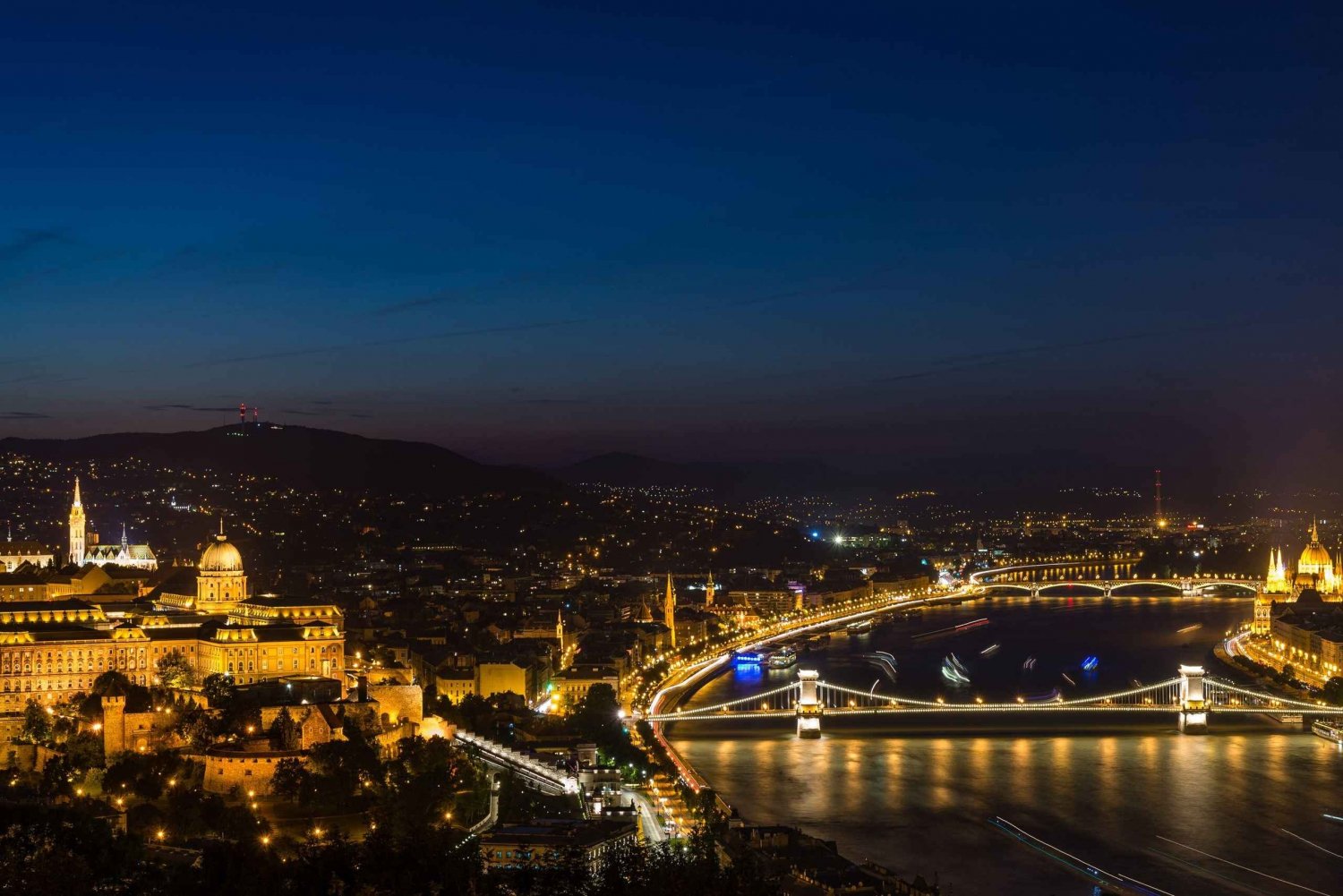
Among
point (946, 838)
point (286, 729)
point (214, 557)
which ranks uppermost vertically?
point (214, 557)

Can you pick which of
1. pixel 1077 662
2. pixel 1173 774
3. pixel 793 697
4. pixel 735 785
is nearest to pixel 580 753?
pixel 735 785

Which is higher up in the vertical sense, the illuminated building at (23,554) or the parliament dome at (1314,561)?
the illuminated building at (23,554)

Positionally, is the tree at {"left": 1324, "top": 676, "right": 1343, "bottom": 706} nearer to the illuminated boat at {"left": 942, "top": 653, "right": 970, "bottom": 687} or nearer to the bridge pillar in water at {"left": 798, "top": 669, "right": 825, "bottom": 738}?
the illuminated boat at {"left": 942, "top": 653, "right": 970, "bottom": 687}

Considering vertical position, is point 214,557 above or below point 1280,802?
above

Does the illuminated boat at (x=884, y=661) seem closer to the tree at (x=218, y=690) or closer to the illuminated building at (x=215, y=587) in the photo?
the illuminated building at (x=215, y=587)

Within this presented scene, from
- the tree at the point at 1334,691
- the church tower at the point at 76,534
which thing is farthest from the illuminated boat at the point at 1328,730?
the church tower at the point at 76,534

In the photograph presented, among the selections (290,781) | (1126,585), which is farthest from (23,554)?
(1126,585)

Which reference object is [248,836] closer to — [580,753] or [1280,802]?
[580,753]

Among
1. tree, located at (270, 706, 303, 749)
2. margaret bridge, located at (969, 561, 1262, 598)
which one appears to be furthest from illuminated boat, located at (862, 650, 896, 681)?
margaret bridge, located at (969, 561, 1262, 598)
